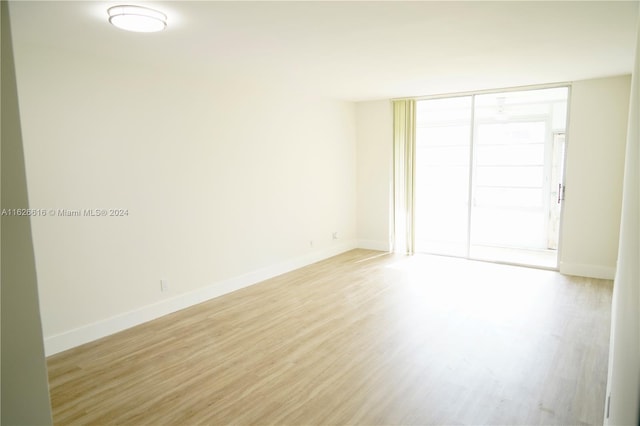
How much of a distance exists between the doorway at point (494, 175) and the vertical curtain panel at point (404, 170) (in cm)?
13

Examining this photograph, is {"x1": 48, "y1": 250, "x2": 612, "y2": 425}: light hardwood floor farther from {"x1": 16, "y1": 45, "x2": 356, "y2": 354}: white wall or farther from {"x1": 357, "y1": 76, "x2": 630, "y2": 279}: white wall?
{"x1": 357, "y1": 76, "x2": 630, "y2": 279}: white wall

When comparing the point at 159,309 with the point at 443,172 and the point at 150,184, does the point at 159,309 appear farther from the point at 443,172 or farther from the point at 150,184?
the point at 443,172

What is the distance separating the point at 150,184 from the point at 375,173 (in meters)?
4.00

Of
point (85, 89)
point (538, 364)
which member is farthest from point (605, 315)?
point (85, 89)

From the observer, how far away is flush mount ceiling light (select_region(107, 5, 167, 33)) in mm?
2408

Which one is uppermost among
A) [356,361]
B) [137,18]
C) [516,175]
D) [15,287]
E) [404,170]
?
[137,18]

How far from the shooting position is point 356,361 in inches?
123

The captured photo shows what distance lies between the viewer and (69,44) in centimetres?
313

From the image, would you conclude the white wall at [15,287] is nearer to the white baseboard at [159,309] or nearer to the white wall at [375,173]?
the white baseboard at [159,309]

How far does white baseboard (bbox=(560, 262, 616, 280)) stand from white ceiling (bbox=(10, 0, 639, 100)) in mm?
2428

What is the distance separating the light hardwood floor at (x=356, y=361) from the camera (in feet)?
8.25

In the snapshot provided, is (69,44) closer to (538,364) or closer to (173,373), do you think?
(173,373)

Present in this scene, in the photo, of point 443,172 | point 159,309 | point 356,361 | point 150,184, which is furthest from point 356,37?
point 443,172

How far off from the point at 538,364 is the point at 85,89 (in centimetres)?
437
